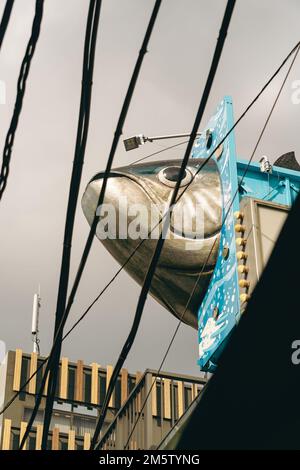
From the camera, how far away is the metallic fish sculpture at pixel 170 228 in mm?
14430

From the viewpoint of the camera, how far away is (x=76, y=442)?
21969mm

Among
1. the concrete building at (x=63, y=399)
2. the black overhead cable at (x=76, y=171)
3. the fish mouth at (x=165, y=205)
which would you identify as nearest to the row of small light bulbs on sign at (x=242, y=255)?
the fish mouth at (x=165, y=205)

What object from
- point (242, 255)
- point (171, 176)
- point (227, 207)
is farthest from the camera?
point (171, 176)

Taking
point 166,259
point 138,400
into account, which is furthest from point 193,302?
point 138,400

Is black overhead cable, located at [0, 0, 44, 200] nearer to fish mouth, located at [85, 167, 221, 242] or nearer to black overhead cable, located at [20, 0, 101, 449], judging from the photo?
black overhead cable, located at [20, 0, 101, 449]

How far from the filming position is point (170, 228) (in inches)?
573

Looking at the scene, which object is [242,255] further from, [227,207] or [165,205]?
[165,205]

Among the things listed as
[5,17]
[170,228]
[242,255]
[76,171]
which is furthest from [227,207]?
[5,17]

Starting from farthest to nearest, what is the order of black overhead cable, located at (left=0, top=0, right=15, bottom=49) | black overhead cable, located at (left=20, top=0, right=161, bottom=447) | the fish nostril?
the fish nostril
black overhead cable, located at (left=20, top=0, right=161, bottom=447)
black overhead cable, located at (left=0, top=0, right=15, bottom=49)

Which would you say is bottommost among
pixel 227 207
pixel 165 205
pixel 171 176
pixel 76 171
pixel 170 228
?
pixel 76 171

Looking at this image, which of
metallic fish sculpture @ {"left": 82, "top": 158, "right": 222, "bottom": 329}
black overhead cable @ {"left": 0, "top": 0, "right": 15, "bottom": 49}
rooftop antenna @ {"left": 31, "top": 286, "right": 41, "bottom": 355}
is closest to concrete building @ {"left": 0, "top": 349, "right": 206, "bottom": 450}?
rooftop antenna @ {"left": 31, "top": 286, "right": 41, "bottom": 355}

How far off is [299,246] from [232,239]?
7922 millimetres

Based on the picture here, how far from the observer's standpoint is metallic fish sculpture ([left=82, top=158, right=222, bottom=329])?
14430mm

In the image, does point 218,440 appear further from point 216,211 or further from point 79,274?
point 216,211
